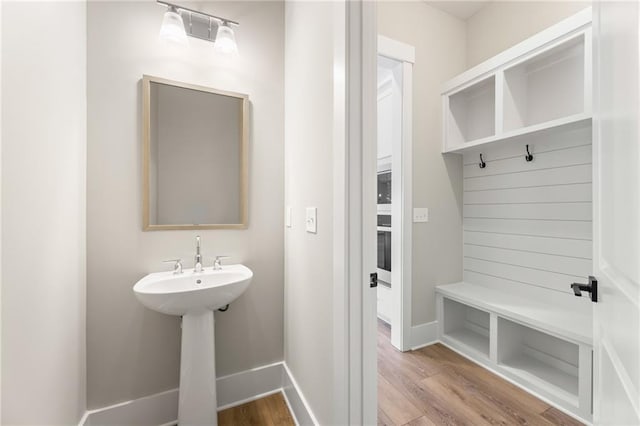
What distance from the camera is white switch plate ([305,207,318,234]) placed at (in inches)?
49.6

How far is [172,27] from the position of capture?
1.36 m

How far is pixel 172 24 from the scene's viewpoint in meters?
1.36

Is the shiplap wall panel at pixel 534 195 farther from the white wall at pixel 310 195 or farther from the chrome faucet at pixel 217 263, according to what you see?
the chrome faucet at pixel 217 263

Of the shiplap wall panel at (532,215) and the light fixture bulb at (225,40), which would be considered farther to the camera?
the shiplap wall panel at (532,215)

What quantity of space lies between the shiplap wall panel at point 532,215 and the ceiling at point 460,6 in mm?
1265

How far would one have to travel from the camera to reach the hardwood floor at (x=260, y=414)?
145cm

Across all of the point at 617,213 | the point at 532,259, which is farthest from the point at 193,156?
the point at 532,259

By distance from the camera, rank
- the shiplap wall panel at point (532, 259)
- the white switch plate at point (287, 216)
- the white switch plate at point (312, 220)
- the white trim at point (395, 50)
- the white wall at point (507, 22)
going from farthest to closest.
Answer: the white trim at point (395, 50), the white wall at point (507, 22), the shiplap wall panel at point (532, 259), the white switch plate at point (287, 216), the white switch plate at point (312, 220)

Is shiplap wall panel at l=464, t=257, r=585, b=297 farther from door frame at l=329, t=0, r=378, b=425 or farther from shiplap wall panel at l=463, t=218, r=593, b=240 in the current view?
door frame at l=329, t=0, r=378, b=425

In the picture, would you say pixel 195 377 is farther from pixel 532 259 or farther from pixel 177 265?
pixel 532 259

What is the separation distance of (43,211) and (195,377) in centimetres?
97

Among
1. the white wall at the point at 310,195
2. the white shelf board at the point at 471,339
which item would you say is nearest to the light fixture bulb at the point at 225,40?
the white wall at the point at 310,195

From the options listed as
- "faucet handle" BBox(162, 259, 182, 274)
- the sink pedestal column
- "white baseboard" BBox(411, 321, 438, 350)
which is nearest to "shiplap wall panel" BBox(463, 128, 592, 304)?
"white baseboard" BBox(411, 321, 438, 350)

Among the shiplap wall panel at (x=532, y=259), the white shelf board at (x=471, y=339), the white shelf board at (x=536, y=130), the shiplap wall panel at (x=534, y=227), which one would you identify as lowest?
the white shelf board at (x=471, y=339)
